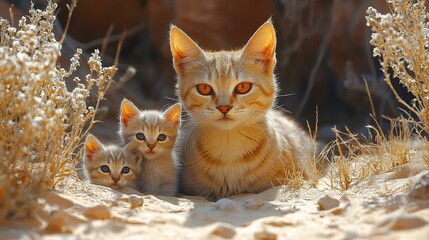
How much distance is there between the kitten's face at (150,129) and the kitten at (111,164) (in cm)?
10

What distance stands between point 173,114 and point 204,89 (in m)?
0.40

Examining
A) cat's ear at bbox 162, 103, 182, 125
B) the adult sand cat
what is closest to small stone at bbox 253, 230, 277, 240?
the adult sand cat

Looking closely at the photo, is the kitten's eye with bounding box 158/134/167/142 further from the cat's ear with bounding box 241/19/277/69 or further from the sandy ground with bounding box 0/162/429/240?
the cat's ear with bounding box 241/19/277/69

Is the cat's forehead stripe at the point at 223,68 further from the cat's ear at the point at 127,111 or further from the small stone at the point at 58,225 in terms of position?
the small stone at the point at 58,225

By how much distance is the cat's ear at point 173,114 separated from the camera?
430 cm

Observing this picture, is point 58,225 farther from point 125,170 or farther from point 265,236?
point 125,170

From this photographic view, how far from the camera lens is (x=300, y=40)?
7266 mm

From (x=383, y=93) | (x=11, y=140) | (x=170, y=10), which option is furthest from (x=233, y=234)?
(x=170, y=10)

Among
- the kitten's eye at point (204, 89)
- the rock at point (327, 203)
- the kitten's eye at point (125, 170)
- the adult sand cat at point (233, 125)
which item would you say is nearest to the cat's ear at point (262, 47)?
the adult sand cat at point (233, 125)

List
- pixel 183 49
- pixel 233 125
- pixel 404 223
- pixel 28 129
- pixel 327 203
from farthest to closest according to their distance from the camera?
1. pixel 183 49
2. pixel 233 125
3. pixel 327 203
4. pixel 28 129
5. pixel 404 223

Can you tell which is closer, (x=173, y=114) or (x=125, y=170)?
(x=125, y=170)

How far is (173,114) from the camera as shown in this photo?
14.2ft

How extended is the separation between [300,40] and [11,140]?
4955 millimetres

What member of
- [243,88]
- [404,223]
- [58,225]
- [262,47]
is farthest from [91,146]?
[404,223]
